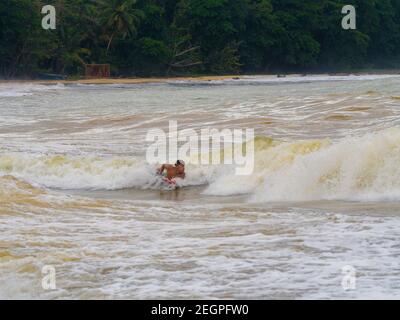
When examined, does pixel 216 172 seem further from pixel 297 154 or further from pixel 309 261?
pixel 309 261

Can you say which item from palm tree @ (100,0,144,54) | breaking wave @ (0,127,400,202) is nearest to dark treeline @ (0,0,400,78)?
palm tree @ (100,0,144,54)

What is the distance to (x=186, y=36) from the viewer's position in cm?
7400

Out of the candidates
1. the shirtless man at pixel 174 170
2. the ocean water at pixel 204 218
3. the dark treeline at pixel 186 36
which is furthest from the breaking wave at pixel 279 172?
the dark treeline at pixel 186 36

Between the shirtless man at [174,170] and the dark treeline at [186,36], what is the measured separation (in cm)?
4904

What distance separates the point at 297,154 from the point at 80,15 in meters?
54.7

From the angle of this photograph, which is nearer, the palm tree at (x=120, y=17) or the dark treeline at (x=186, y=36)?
the dark treeline at (x=186, y=36)

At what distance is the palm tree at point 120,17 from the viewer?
68.0 meters

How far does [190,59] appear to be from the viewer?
73750 millimetres

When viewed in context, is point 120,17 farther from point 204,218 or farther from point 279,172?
point 204,218

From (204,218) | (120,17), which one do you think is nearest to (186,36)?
(120,17)

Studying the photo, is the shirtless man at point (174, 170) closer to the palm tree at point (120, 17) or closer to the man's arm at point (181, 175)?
the man's arm at point (181, 175)

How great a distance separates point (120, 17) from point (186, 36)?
763 centimetres

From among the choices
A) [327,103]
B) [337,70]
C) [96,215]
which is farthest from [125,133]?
[337,70]

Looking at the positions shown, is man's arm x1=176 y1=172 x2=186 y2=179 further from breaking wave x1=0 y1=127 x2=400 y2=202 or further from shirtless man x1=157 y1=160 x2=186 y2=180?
breaking wave x1=0 y1=127 x2=400 y2=202
